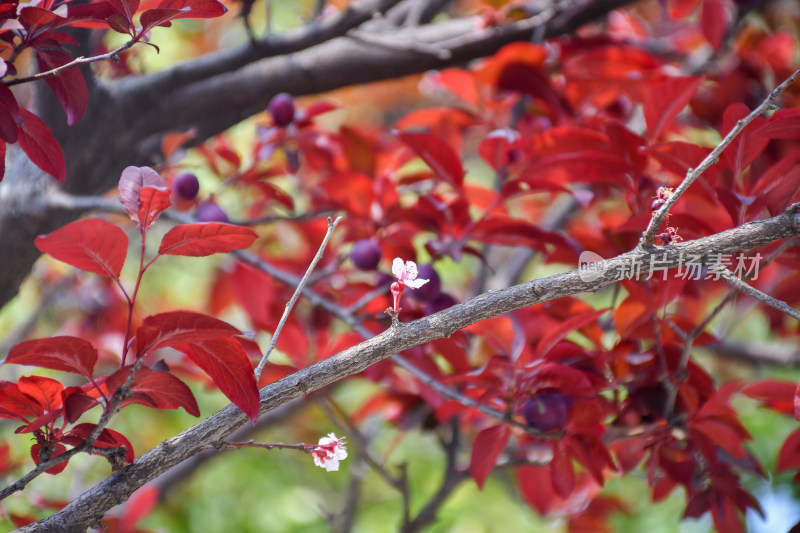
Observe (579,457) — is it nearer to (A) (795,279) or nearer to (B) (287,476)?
(A) (795,279)

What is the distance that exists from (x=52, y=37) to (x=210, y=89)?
45 cm

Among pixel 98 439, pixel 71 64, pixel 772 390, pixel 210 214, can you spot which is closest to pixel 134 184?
pixel 71 64

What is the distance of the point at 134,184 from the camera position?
0.65 metres

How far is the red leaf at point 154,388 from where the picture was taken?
2.11ft

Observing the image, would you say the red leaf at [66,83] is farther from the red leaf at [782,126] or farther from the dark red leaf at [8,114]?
the red leaf at [782,126]

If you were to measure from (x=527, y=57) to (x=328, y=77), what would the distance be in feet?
1.21

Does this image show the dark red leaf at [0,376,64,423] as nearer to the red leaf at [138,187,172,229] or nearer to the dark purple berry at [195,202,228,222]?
the red leaf at [138,187,172,229]

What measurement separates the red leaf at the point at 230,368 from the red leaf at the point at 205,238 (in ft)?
0.32

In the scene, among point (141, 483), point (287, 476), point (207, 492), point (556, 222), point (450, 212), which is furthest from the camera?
point (287, 476)

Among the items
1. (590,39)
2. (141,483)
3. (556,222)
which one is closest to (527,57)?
(590,39)

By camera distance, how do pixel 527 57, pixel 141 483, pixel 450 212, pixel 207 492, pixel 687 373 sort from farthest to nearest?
pixel 207 492, pixel 527 57, pixel 450 212, pixel 687 373, pixel 141 483

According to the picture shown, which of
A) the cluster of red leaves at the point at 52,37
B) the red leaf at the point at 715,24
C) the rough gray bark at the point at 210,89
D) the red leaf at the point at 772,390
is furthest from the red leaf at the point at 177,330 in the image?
the red leaf at the point at 715,24

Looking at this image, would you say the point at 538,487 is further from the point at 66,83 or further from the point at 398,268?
the point at 66,83

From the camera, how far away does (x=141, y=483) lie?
0.61 m
